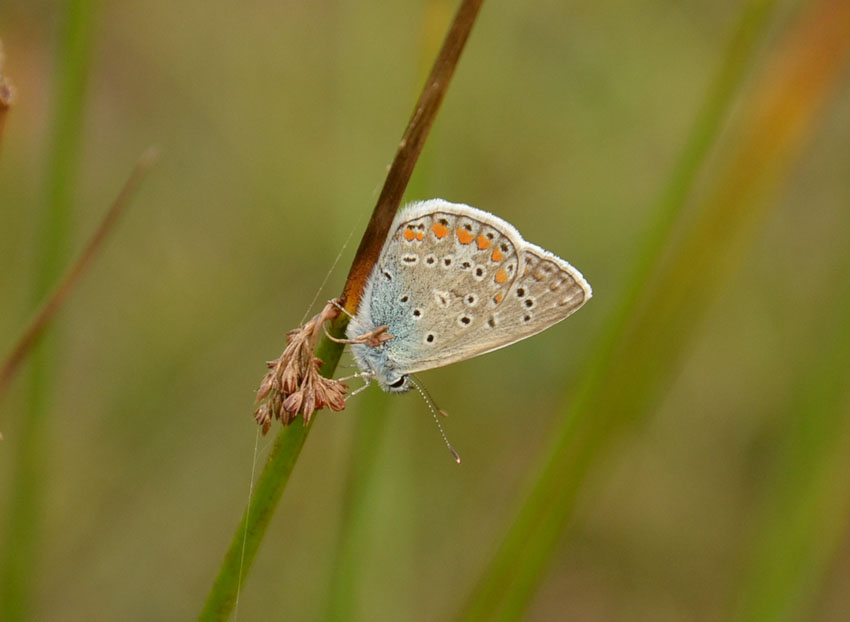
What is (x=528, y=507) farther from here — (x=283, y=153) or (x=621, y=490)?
(x=283, y=153)

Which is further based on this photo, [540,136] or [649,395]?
[540,136]

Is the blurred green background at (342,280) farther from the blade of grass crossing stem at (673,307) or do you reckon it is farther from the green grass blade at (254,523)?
the green grass blade at (254,523)

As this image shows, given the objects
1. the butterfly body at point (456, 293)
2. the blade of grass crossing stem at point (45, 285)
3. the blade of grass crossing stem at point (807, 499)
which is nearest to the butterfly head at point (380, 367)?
the butterfly body at point (456, 293)

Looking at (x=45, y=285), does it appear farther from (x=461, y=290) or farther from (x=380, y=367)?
(x=461, y=290)

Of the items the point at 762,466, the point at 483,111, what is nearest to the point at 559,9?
the point at 483,111

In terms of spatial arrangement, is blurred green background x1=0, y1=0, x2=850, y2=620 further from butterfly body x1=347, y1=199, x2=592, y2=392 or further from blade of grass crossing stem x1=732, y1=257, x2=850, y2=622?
blade of grass crossing stem x1=732, y1=257, x2=850, y2=622

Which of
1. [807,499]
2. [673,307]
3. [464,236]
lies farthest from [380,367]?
[807,499]
